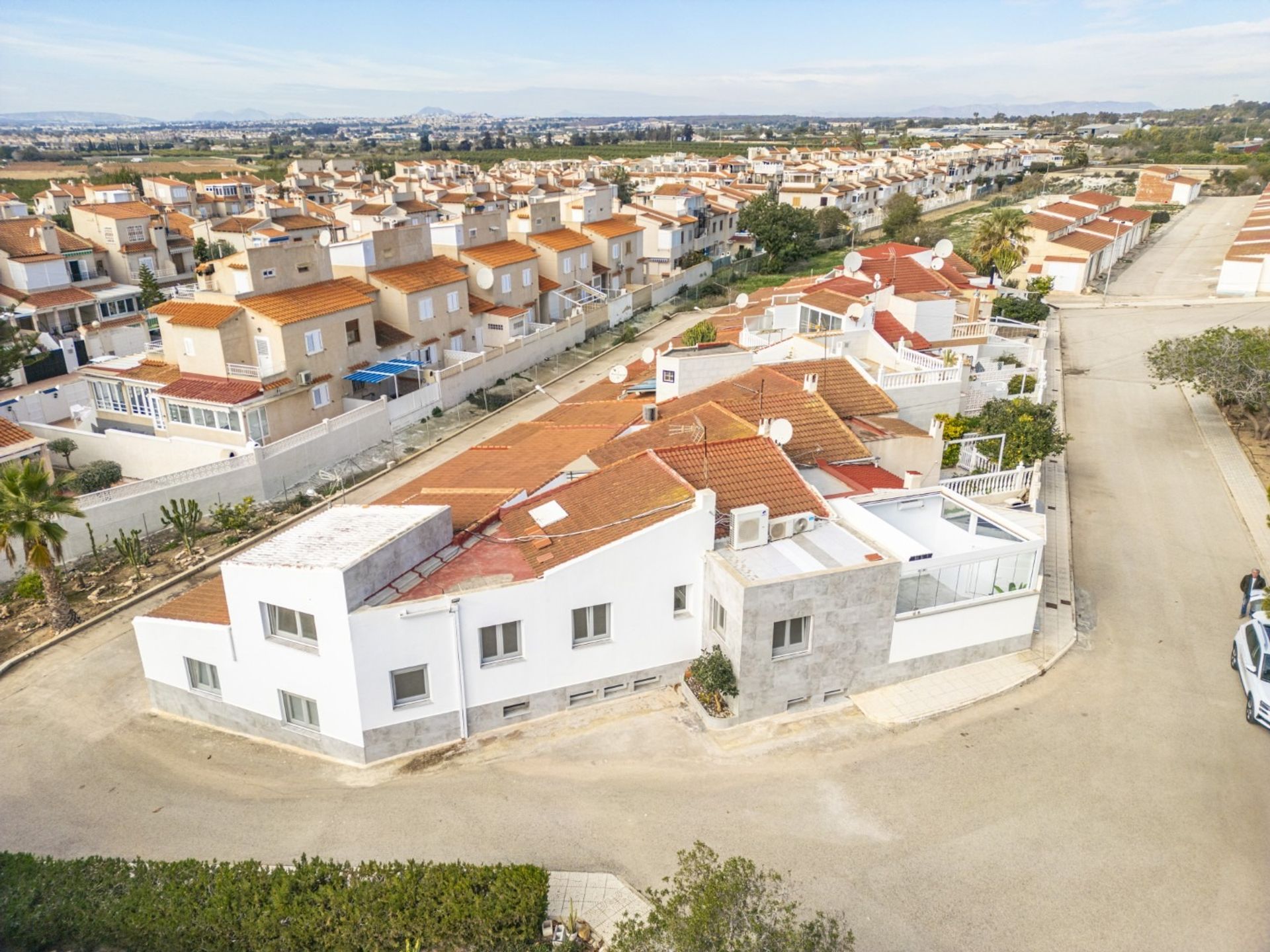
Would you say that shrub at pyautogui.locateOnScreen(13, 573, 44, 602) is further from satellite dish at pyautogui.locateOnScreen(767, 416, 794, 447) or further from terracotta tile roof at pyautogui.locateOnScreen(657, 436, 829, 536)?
satellite dish at pyautogui.locateOnScreen(767, 416, 794, 447)

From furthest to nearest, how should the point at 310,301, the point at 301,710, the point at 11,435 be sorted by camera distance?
the point at 310,301 < the point at 11,435 < the point at 301,710

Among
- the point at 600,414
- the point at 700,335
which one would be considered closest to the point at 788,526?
the point at 600,414

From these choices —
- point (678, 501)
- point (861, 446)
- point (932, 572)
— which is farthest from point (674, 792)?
point (861, 446)

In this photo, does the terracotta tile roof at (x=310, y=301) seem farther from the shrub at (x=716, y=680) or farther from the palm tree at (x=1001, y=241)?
the palm tree at (x=1001, y=241)

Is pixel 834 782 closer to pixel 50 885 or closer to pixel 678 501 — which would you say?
pixel 678 501

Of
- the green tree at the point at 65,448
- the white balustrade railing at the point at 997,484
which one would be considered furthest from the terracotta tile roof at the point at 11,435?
the white balustrade railing at the point at 997,484

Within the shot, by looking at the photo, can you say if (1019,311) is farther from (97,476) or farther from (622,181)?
(622,181)
